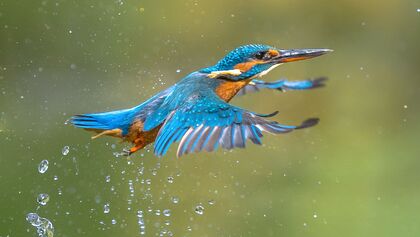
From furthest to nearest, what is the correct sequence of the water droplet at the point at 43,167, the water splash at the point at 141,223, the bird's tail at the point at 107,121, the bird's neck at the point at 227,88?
the water splash at the point at 141,223
the water droplet at the point at 43,167
the bird's neck at the point at 227,88
the bird's tail at the point at 107,121

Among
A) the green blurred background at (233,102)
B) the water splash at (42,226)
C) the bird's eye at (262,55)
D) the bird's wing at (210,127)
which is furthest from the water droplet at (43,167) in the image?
the bird's eye at (262,55)

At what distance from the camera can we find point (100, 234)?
17.0 ft

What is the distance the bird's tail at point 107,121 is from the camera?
3678mm

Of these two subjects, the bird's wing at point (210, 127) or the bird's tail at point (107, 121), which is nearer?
the bird's wing at point (210, 127)

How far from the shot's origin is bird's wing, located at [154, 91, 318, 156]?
3400mm

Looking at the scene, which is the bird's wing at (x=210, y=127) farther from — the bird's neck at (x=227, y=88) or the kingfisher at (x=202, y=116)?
the bird's neck at (x=227, y=88)

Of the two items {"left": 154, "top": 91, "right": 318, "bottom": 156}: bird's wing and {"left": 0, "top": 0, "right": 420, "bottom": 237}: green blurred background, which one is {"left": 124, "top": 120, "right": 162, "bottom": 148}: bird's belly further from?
{"left": 0, "top": 0, "right": 420, "bottom": 237}: green blurred background

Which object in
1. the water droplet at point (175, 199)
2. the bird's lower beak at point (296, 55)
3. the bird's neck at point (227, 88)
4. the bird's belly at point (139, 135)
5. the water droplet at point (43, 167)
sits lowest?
the water droplet at point (175, 199)

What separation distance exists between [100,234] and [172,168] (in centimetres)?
85

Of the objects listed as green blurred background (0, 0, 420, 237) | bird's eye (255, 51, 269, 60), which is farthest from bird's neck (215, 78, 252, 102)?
green blurred background (0, 0, 420, 237)

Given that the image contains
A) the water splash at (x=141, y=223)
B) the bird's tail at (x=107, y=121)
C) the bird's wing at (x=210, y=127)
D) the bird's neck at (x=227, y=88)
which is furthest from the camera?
the water splash at (x=141, y=223)

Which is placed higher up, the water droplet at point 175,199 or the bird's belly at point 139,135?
the bird's belly at point 139,135

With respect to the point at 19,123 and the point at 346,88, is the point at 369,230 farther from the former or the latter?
the point at 19,123

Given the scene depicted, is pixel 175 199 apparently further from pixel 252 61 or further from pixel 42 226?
pixel 252 61
